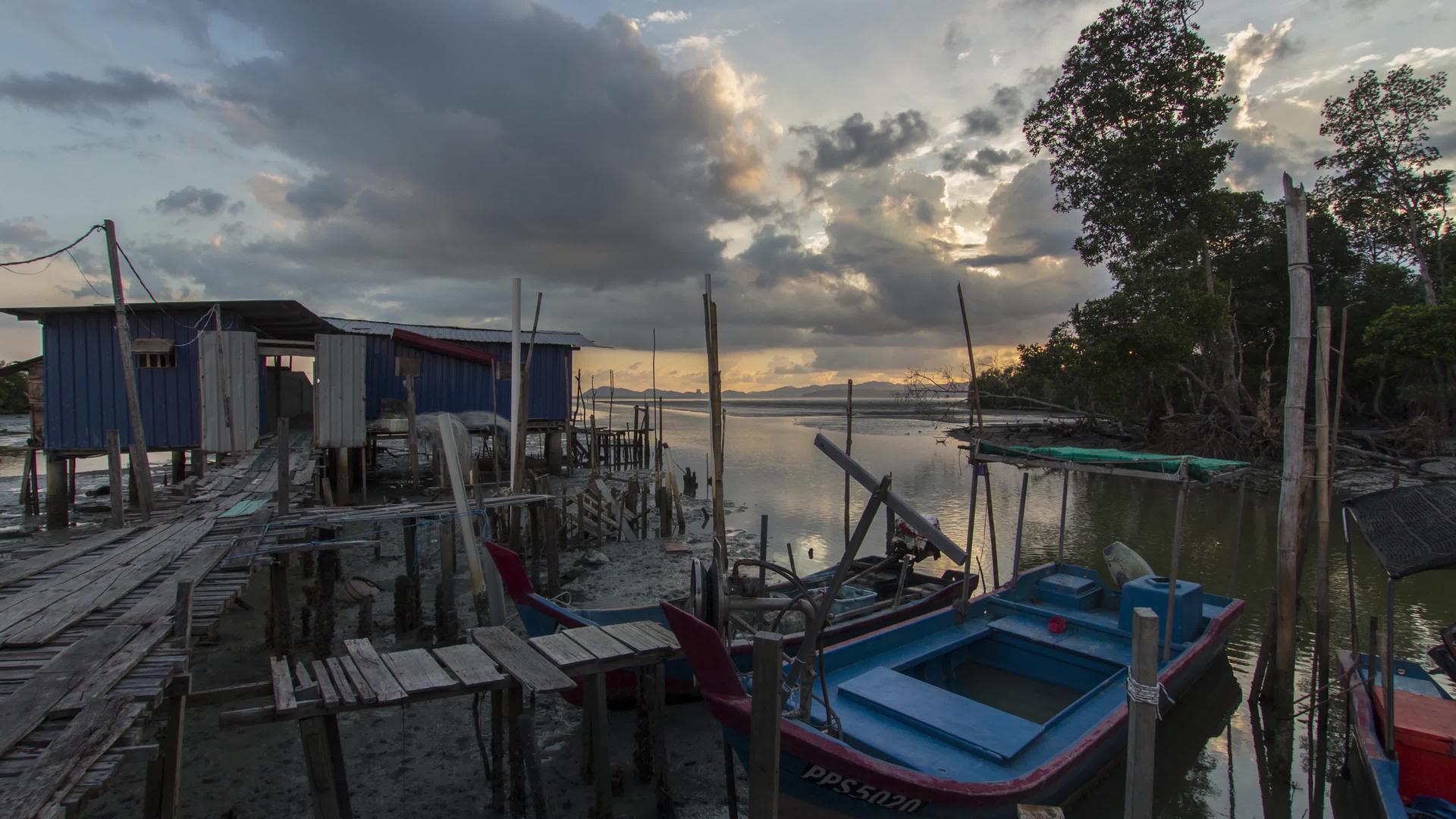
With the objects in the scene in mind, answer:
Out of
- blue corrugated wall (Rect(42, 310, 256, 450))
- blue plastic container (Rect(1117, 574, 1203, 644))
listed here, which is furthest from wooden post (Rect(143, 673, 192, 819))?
blue corrugated wall (Rect(42, 310, 256, 450))

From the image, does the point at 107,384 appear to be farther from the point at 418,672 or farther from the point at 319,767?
the point at 319,767

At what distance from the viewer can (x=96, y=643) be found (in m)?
5.21

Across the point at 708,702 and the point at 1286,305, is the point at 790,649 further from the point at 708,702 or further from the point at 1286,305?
Answer: the point at 1286,305

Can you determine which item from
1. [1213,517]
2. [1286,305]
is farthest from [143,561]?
[1286,305]

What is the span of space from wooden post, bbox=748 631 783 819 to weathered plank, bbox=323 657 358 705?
2869 millimetres

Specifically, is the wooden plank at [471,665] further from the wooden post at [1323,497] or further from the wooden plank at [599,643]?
the wooden post at [1323,497]

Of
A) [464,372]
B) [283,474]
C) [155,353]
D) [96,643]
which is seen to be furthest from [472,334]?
[96,643]

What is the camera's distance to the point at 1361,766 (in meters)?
6.60

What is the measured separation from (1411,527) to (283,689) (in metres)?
8.51

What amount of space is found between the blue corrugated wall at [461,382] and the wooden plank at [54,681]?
590 inches

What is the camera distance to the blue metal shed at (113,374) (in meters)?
15.3

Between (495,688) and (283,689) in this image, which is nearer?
(283,689)

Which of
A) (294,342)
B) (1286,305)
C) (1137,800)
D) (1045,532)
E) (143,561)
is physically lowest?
(1045,532)

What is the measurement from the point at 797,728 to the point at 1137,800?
2.22 m
